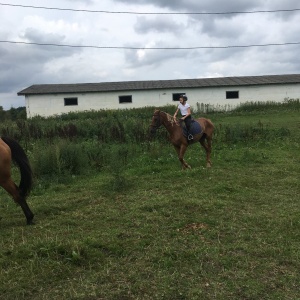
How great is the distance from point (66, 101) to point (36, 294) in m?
28.4

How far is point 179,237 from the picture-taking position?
4.73 m

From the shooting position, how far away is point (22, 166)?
5.96m

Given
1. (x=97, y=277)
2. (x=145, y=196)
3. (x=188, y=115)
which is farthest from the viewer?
(x=188, y=115)

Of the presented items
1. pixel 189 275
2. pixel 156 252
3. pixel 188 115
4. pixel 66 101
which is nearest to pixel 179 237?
pixel 156 252

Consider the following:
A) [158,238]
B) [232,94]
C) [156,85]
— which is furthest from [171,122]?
[232,94]

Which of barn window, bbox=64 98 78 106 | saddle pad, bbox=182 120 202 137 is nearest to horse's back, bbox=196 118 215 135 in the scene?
saddle pad, bbox=182 120 202 137

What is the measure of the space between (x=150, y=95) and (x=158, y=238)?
87.6ft

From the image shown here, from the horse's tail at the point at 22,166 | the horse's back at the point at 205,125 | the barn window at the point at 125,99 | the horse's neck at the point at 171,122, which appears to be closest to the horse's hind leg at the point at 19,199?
the horse's tail at the point at 22,166

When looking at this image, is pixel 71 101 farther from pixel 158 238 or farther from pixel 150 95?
pixel 158 238

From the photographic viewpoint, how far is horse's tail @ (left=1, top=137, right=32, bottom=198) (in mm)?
5871

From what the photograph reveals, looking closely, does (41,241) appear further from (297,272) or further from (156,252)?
(297,272)

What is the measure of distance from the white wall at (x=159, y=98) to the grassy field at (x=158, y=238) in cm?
2209

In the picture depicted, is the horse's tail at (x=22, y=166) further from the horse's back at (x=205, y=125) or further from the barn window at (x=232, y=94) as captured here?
the barn window at (x=232, y=94)

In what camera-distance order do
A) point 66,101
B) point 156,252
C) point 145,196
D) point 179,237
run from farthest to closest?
point 66,101, point 145,196, point 179,237, point 156,252
